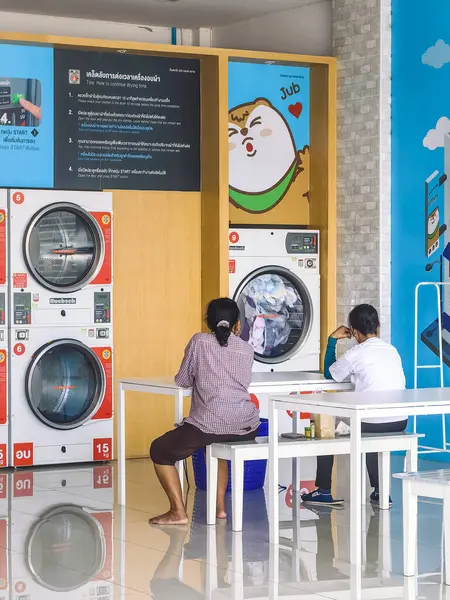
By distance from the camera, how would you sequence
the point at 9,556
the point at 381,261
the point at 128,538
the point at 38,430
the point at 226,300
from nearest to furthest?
1. the point at 9,556
2. the point at 128,538
3. the point at 226,300
4. the point at 38,430
5. the point at 381,261

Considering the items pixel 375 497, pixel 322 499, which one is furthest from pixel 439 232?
pixel 322 499

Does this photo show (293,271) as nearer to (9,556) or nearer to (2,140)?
(2,140)

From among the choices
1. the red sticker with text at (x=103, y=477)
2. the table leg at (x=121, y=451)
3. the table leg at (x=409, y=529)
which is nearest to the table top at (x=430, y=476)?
the table leg at (x=409, y=529)

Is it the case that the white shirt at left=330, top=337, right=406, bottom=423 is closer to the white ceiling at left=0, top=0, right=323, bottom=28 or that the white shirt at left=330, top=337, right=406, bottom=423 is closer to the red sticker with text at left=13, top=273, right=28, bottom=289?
the red sticker with text at left=13, top=273, right=28, bottom=289

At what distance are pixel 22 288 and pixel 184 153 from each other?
5.47 ft

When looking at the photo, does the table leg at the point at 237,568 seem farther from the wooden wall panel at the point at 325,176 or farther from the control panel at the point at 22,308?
the wooden wall panel at the point at 325,176

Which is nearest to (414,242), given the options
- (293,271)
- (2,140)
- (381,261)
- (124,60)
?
(381,261)

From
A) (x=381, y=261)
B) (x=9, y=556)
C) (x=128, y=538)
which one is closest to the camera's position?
(x=9, y=556)

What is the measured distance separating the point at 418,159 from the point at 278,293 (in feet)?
4.81

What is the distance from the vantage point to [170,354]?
834cm

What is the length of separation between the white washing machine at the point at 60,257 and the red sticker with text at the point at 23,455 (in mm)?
842

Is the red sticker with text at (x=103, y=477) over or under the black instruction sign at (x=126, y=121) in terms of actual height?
under

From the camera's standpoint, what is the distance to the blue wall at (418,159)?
7773 millimetres

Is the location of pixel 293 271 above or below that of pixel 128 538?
above
